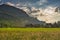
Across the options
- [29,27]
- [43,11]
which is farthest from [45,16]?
[29,27]

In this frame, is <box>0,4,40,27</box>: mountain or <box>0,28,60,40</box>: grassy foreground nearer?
<box>0,28,60,40</box>: grassy foreground

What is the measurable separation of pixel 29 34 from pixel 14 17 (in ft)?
1.70

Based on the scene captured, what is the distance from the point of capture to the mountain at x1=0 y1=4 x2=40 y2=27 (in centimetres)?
457

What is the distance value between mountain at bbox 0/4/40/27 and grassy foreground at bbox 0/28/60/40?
0.16 metres

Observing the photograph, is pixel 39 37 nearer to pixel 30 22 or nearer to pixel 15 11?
pixel 30 22

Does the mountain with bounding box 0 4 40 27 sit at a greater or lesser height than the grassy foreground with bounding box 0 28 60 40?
greater

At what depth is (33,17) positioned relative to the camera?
15.1 feet

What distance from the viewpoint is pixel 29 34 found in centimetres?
441

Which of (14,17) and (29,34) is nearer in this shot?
(29,34)

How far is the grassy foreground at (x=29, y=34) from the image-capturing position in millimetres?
4309

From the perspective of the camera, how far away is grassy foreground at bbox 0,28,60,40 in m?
4.31

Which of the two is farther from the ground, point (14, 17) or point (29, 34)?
point (14, 17)

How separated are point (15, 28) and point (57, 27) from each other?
0.92m

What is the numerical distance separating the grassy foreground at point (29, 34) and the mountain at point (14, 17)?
158mm
